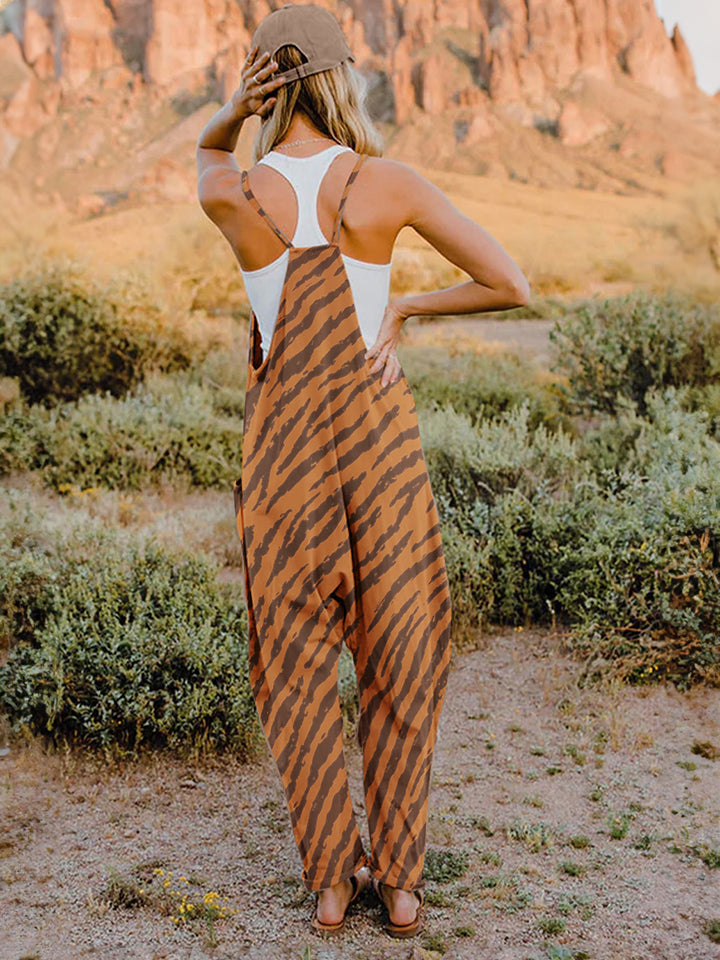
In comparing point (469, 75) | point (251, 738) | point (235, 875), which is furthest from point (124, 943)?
point (469, 75)

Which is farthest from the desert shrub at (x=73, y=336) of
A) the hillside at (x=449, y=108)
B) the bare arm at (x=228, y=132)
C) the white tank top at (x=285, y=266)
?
the hillside at (x=449, y=108)

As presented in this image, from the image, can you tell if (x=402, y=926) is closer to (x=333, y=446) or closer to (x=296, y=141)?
(x=333, y=446)

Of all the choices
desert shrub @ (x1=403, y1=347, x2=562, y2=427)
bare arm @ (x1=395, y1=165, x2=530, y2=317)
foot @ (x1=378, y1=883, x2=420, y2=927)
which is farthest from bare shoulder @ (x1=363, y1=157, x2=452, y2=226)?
desert shrub @ (x1=403, y1=347, x2=562, y2=427)

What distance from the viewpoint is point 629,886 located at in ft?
7.82

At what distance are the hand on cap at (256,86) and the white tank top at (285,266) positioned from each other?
0.10 m

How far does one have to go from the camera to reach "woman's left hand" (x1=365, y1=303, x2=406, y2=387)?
1.93 m

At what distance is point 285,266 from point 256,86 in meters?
0.36

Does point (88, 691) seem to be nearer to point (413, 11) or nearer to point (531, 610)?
point (531, 610)

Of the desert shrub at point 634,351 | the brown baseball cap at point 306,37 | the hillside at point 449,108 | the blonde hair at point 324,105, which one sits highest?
the hillside at point 449,108

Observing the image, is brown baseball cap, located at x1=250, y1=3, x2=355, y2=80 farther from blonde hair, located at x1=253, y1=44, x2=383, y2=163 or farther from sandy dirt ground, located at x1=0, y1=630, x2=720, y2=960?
sandy dirt ground, located at x1=0, y1=630, x2=720, y2=960

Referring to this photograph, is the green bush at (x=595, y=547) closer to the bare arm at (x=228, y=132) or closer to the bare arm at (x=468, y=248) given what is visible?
the bare arm at (x=468, y=248)

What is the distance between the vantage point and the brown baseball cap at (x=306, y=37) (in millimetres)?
1781

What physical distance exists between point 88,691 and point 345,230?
2.03 metres

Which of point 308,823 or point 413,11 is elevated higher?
point 413,11
